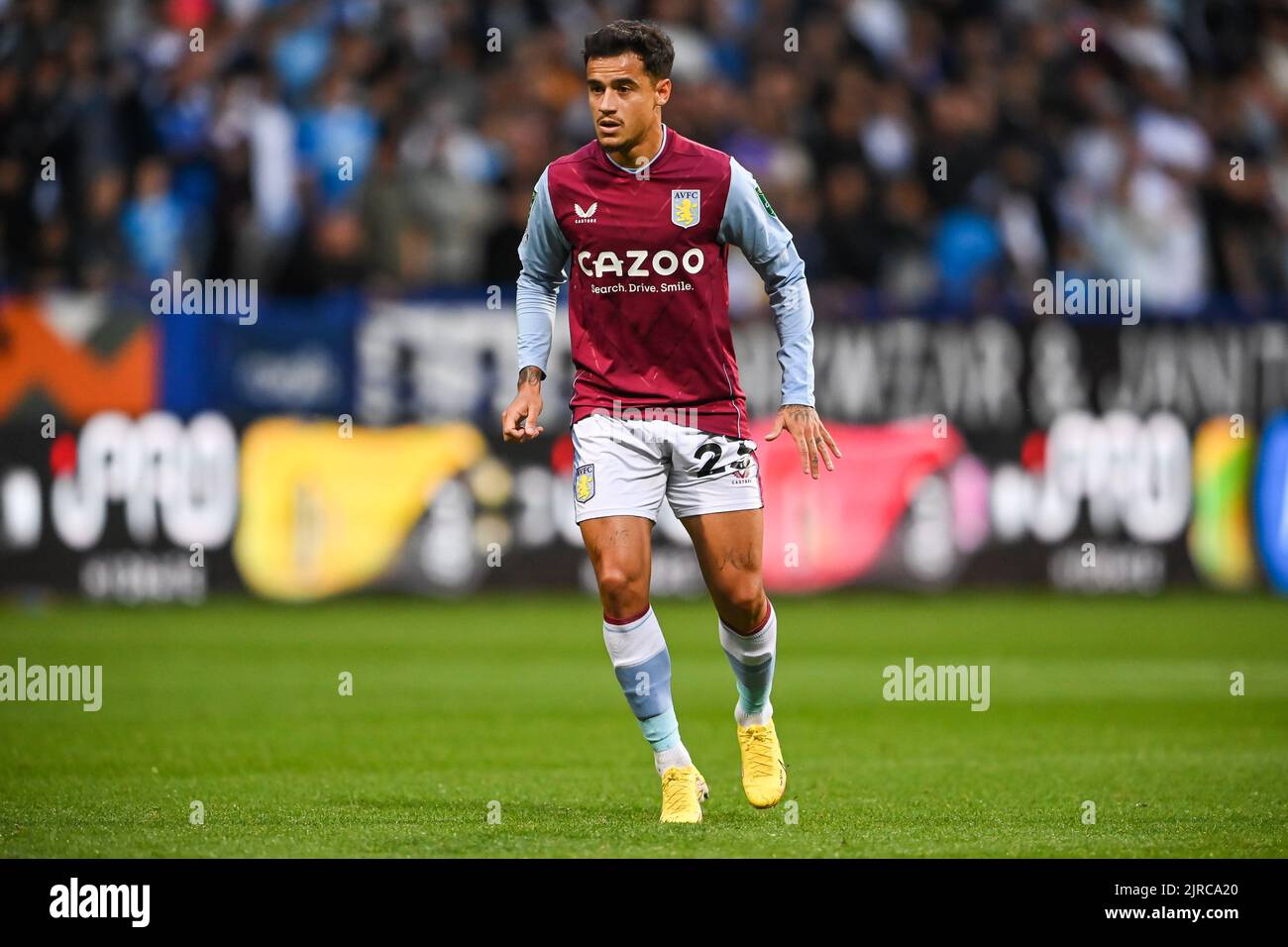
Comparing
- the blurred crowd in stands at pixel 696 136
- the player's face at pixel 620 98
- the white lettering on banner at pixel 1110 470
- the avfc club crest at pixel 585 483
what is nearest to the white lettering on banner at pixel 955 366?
the white lettering on banner at pixel 1110 470

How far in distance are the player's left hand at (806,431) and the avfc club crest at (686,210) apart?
2.35 ft

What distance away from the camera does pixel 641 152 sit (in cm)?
723

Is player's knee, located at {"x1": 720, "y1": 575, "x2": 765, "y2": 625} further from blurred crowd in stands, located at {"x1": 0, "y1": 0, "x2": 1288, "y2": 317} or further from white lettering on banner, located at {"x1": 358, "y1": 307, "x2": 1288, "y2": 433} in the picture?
blurred crowd in stands, located at {"x1": 0, "y1": 0, "x2": 1288, "y2": 317}

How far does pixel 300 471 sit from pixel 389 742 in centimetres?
672

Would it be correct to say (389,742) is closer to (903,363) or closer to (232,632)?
(232,632)

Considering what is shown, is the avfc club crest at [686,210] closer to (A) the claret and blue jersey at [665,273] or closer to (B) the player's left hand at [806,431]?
(A) the claret and blue jersey at [665,273]

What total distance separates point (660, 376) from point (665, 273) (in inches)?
14.2

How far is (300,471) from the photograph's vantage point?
1594cm

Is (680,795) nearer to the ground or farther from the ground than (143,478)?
nearer to the ground

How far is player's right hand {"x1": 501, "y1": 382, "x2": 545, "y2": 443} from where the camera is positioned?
713 centimetres

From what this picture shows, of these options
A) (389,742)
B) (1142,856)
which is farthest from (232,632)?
(1142,856)

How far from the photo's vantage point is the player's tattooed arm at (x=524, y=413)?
714 centimetres

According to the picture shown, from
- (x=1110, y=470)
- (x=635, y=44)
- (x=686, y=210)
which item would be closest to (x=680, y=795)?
(x=686, y=210)

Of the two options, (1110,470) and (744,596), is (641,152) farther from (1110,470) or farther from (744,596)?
(1110,470)
